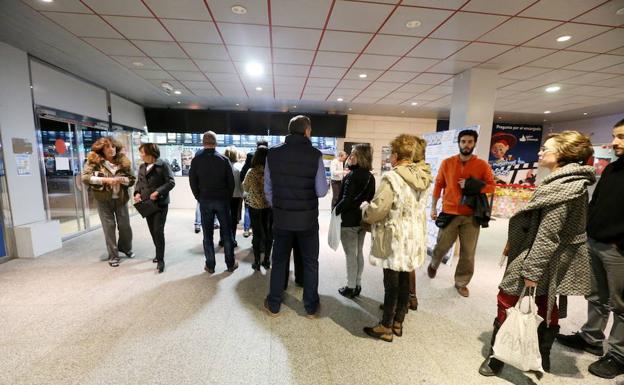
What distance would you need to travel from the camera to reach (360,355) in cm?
195

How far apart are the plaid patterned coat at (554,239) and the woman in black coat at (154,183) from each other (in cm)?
333

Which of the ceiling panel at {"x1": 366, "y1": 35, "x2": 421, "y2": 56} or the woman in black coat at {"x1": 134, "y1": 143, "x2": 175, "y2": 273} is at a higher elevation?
the ceiling panel at {"x1": 366, "y1": 35, "x2": 421, "y2": 56}

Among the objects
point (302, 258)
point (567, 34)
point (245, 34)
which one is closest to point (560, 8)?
point (567, 34)

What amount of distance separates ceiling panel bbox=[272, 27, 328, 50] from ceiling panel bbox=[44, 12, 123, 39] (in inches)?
73.2

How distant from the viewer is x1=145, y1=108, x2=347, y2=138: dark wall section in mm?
7363

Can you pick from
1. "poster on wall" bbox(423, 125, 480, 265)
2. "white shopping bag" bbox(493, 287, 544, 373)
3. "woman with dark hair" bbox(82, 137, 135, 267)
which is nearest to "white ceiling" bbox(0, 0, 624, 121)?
"poster on wall" bbox(423, 125, 480, 265)

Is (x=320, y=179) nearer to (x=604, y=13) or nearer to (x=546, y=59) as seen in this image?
(x=604, y=13)

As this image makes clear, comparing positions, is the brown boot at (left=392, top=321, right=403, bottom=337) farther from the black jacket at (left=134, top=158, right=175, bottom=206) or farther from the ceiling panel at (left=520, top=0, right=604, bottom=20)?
the ceiling panel at (left=520, top=0, right=604, bottom=20)

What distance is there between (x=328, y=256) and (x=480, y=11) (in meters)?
3.33

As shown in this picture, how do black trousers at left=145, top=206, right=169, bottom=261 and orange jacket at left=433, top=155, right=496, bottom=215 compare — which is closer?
orange jacket at left=433, top=155, right=496, bottom=215

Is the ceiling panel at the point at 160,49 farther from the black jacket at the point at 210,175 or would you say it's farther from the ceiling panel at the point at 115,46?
the black jacket at the point at 210,175

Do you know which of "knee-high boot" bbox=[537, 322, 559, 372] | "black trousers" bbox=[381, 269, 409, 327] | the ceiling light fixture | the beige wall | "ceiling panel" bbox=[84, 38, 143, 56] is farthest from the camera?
the beige wall

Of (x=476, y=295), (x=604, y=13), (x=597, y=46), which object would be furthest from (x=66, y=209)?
(x=597, y=46)

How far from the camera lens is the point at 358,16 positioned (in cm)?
266
